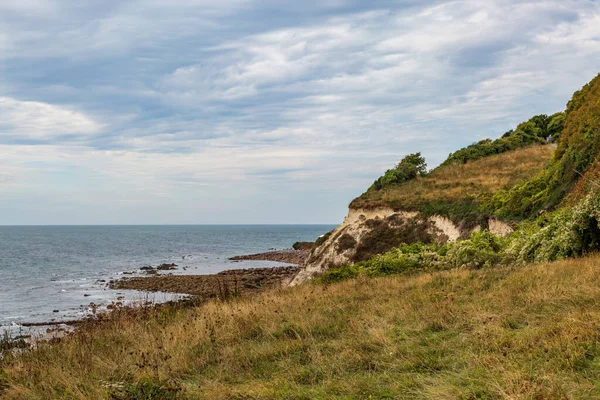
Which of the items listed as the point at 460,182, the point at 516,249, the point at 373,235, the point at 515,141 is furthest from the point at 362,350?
the point at 515,141

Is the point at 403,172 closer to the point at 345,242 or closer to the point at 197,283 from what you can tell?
the point at 345,242

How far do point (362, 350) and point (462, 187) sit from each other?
3206 cm

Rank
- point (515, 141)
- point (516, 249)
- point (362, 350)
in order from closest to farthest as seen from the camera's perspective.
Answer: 1. point (362, 350)
2. point (516, 249)
3. point (515, 141)

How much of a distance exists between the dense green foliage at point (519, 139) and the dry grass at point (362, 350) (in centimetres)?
4308

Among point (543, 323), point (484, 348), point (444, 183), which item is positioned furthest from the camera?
point (444, 183)

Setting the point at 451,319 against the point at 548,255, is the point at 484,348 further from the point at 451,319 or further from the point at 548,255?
the point at 548,255

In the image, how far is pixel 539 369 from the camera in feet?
19.4

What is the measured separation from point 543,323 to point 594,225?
8.28 metres

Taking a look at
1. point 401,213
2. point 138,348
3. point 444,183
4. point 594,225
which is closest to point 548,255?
point 594,225

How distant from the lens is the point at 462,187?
37.3m

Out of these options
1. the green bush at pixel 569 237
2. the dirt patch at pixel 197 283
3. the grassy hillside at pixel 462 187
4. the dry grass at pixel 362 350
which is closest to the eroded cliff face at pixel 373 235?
the grassy hillside at pixel 462 187

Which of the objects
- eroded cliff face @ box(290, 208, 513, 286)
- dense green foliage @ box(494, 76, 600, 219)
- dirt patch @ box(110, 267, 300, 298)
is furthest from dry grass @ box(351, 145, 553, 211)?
dirt patch @ box(110, 267, 300, 298)

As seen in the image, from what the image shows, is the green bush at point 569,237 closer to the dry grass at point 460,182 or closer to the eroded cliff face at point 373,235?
the eroded cliff face at point 373,235

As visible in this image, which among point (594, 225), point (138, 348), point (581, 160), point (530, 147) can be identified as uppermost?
point (530, 147)
